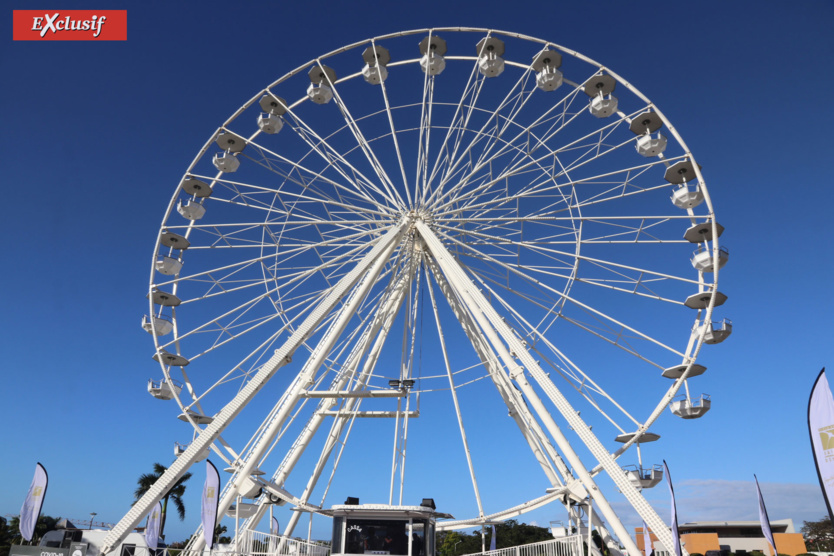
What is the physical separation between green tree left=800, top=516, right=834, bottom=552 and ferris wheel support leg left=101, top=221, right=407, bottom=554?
218 feet

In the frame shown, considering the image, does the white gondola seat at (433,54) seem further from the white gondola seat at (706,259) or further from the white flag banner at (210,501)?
the white flag banner at (210,501)

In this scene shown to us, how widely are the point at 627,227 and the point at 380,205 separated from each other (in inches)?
308

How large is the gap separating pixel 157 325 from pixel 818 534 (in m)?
78.8

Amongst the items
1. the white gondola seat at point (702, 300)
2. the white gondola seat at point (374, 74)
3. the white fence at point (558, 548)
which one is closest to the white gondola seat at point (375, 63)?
the white gondola seat at point (374, 74)

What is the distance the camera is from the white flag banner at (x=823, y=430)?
6.93 m

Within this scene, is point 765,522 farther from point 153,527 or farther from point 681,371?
point 153,527

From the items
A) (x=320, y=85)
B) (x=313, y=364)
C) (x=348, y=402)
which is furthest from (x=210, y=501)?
(x=320, y=85)

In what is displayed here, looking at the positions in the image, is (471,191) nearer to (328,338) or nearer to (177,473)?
(328,338)

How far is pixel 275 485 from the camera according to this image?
16.9 metres

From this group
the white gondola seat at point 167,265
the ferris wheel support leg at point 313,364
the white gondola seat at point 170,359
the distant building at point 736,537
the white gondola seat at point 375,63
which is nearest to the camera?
the ferris wheel support leg at point 313,364

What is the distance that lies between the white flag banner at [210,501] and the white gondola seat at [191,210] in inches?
371

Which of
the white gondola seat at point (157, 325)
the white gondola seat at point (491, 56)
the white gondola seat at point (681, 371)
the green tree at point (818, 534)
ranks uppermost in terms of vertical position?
the white gondola seat at point (491, 56)

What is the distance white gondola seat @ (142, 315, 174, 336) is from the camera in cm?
1945

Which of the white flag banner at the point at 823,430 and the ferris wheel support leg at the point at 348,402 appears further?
the ferris wheel support leg at the point at 348,402
